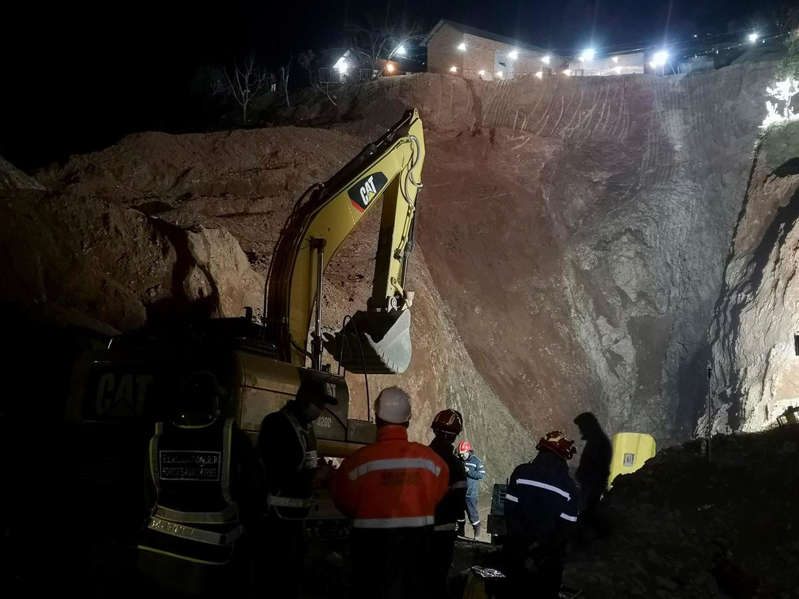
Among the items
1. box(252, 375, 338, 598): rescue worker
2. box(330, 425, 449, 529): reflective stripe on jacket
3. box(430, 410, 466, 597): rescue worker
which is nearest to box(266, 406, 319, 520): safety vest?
box(252, 375, 338, 598): rescue worker

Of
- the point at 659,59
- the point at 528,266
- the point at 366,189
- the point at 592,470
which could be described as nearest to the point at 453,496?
the point at 366,189

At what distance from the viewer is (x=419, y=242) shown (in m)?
22.5

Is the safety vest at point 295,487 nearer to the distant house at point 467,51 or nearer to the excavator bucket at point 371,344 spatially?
the excavator bucket at point 371,344

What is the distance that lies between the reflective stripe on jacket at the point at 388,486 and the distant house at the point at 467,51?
139ft

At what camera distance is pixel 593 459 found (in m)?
17.7

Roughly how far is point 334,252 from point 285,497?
5120 mm

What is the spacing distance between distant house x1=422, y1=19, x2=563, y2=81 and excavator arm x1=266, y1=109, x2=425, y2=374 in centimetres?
3577

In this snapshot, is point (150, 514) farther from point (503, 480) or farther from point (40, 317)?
point (503, 480)

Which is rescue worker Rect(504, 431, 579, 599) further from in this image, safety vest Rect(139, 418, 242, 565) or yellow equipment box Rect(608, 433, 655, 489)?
yellow equipment box Rect(608, 433, 655, 489)

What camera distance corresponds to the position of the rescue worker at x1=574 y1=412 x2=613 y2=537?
8.50 meters

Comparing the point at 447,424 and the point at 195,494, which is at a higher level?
the point at 447,424

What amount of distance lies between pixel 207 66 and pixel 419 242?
33.2 metres

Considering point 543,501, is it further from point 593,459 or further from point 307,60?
point 307,60

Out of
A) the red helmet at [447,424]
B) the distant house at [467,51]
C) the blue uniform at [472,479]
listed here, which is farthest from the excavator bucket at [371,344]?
the distant house at [467,51]
